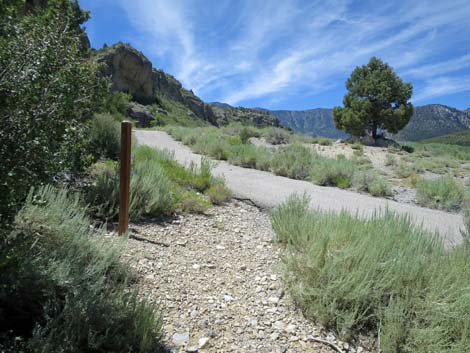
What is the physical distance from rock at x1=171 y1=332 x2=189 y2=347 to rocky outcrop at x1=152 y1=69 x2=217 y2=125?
61566 mm

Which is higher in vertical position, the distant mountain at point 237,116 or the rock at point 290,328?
the distant mountain at point 237,116

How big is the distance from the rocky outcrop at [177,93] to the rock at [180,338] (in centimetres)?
6157

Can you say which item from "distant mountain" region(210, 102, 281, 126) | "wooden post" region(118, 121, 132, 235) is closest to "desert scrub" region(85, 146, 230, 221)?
"wooden post" region(118, 121, 132, 235)

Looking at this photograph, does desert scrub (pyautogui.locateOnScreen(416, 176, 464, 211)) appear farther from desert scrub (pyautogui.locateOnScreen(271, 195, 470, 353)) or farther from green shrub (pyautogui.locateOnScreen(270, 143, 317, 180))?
desert scrub (pyautogui.locateOnScreen(271, 195, 470, 353))

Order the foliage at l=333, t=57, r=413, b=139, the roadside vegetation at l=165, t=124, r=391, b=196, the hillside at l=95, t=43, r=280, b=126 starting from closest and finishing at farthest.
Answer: the roadside vegetation at l=165, t=124, r=391, b=196 < the foliage at l=333, t=57, r=413, b=139 < the hillside at l=95, t=43, r=280, b=126

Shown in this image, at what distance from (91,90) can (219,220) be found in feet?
8.51

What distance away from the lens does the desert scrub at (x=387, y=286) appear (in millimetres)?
2066

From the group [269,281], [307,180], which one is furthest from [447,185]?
[269,281]

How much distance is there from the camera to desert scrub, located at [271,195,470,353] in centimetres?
207

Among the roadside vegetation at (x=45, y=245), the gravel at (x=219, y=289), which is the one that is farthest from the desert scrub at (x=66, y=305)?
the gravel at (x=219, y=289)

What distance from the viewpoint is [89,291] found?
2.05 metres

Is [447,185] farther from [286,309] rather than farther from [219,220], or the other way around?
[286,309]

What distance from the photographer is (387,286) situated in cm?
237

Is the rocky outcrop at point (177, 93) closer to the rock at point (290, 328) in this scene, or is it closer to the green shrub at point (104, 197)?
the green shrub at point (104, 197)
